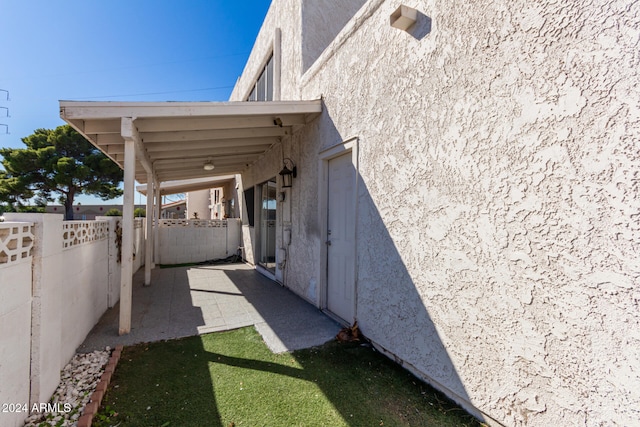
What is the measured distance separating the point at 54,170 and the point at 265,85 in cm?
2633

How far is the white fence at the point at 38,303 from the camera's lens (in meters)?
2.47

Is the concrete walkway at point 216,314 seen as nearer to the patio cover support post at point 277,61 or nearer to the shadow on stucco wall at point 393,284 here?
the shadow on stucco wall at point 393,284

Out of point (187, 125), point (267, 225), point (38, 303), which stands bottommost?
point (38, 303)

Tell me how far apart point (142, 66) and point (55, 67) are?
7.79m

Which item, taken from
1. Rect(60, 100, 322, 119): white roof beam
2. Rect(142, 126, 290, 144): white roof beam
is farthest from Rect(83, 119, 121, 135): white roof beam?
Rect(142, 126, 290, 144): white roof beam

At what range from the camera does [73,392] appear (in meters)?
3.32

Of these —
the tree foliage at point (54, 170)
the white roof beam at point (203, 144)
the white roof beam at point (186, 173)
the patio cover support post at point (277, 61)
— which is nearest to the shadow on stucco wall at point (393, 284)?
the white roof beam at point (203, 144)

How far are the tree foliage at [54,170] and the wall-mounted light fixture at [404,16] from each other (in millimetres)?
30800

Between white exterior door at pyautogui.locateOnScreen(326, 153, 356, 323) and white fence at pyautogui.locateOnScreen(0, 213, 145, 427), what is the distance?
404cm

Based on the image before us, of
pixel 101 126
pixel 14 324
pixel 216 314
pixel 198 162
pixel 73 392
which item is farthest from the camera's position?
pixel 198 162

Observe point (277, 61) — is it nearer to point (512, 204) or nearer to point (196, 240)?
point (196, 240)

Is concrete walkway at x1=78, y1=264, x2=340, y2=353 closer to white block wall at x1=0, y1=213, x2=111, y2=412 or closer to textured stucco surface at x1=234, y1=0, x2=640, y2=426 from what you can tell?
white block wall at x1=0, y1=213, x2=111, y2=412

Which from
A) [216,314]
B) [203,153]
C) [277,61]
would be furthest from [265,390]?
[277,61]

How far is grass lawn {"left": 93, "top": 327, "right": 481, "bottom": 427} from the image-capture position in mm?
2998
